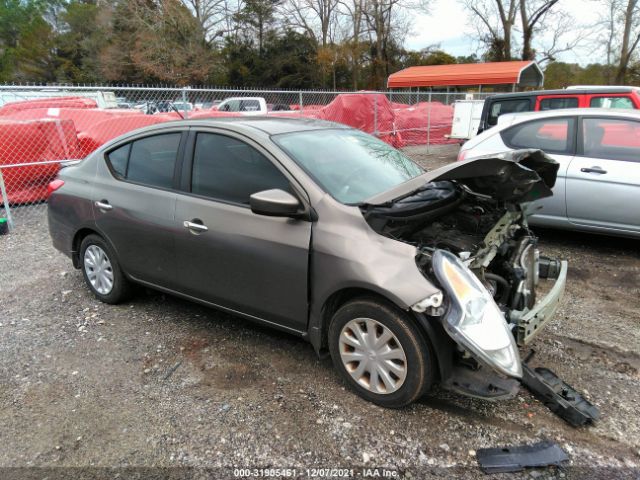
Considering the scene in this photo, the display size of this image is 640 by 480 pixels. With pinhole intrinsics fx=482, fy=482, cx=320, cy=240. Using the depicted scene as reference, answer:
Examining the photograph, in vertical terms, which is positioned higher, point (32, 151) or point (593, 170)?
point (32, 151)

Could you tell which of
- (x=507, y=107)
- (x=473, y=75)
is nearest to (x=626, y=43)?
(x=473, y=75)

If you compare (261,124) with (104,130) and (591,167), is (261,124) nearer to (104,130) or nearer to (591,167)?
(591,167)

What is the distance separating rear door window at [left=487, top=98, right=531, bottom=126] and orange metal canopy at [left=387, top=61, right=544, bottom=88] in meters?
18.5

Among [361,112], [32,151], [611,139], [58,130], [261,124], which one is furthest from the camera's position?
[361,112]

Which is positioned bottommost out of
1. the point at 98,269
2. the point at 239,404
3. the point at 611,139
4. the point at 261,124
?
the point at 239,404

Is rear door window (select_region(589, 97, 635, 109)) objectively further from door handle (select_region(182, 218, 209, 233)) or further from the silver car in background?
door handle (select_region(182, 218, 209, 233))

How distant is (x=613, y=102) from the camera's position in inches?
321

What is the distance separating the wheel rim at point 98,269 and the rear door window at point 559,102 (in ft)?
26.7

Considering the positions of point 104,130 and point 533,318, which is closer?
point 533,318

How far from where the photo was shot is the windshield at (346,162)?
3094 mm

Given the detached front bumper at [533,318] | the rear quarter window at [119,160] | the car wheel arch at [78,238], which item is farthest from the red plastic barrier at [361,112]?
the detached front bumper at [533,318]

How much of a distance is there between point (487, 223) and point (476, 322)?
1.01m

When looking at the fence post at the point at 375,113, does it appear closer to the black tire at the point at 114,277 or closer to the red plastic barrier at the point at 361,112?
the red plastic barrier at the point at 361,112

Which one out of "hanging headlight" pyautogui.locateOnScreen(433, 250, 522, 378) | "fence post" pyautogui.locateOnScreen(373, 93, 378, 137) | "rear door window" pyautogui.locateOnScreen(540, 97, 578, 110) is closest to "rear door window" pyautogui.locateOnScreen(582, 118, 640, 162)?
"hanging headlight" pyautogui.locateOnScreen(433, 250, 522, 378)
